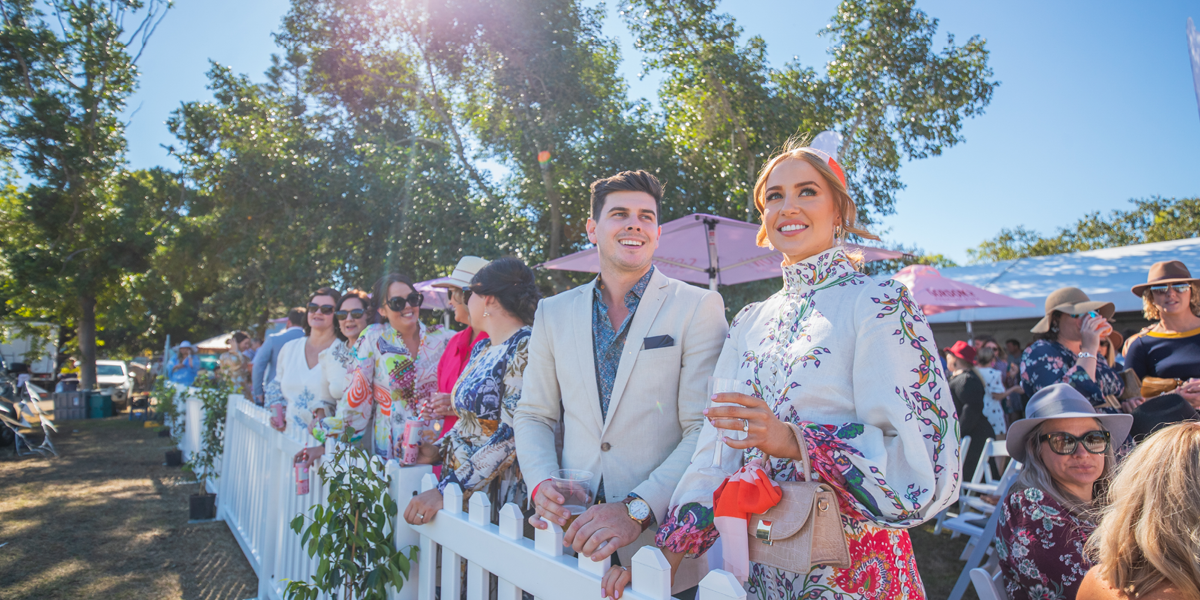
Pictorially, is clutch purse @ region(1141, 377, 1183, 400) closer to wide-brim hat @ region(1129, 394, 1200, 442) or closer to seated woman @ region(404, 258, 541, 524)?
wide-brim hat @ region(1129, 394, 1200, 442)

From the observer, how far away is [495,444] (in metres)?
2.28

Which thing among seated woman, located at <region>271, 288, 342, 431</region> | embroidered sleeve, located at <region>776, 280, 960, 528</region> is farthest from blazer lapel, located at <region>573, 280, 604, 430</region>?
seated woman, located at <region>271, 288, 342, 431</region>

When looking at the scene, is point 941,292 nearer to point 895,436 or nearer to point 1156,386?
point 1156,386

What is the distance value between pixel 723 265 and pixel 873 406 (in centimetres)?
587

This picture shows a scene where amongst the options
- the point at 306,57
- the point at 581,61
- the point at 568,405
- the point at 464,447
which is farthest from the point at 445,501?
the point at 306,57

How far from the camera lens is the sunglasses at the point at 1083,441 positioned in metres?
2.38

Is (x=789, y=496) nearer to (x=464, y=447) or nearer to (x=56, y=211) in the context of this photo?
(x=464, y=447)

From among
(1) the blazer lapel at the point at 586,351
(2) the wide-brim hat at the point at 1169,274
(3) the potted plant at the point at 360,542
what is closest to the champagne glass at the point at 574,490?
(1) the blazer lapel at the point at 586,351

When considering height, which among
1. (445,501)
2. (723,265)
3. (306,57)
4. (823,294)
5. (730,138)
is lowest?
(445,501)

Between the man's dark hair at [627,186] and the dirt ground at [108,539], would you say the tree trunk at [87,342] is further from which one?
the man's dark hair at [627,186]

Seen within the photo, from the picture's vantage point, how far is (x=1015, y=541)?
2.31m

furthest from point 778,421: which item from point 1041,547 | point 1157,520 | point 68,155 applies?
point 68,155

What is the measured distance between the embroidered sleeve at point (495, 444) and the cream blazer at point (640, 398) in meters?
0.28

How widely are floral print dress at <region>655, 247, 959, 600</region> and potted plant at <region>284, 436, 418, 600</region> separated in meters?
1.39
